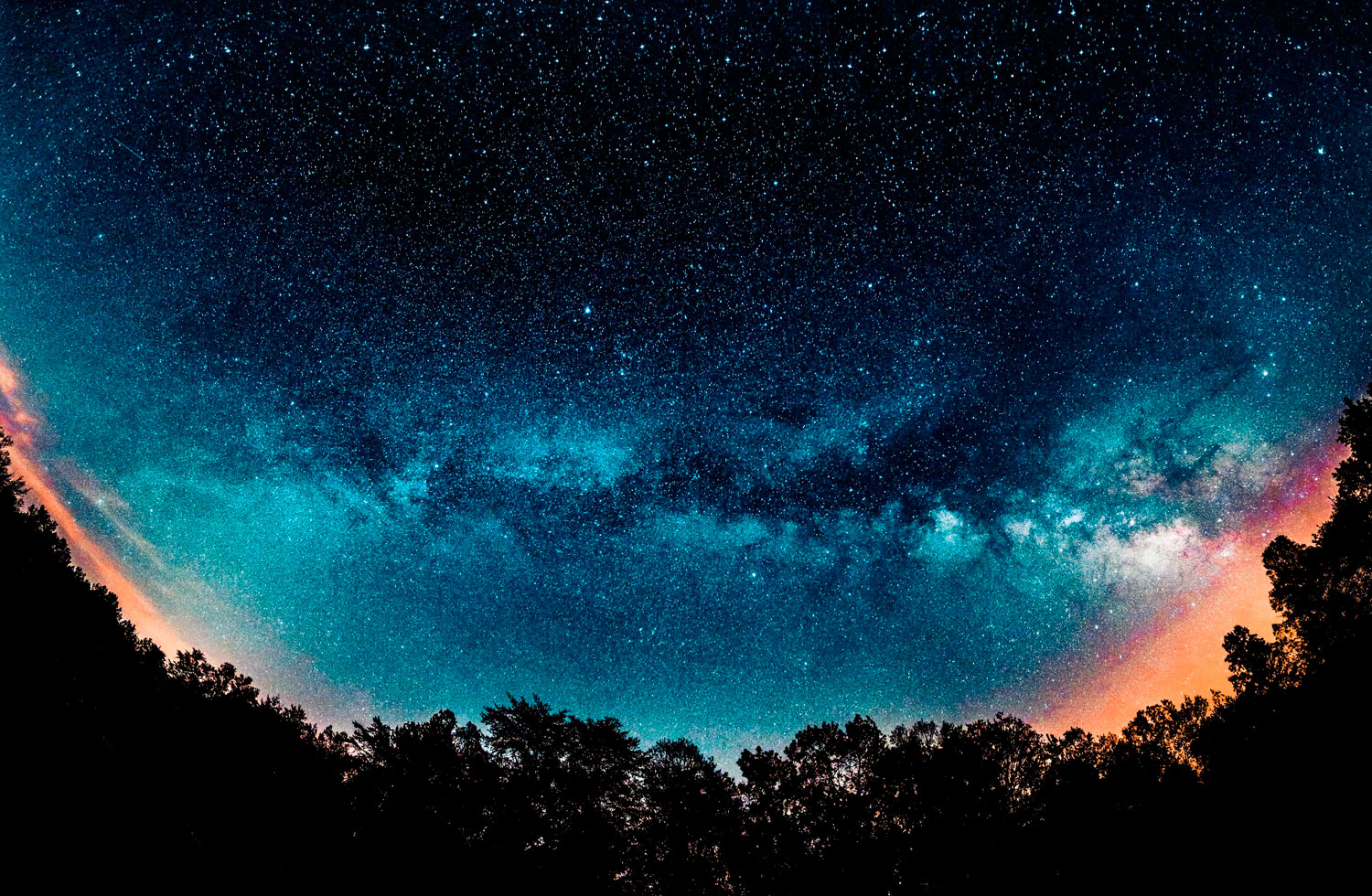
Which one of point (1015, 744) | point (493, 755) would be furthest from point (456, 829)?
point (1015, 744)

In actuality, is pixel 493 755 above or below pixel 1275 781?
→ above

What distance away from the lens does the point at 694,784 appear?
62.8 ft

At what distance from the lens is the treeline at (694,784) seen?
35.0ft

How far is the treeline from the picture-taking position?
420 inches

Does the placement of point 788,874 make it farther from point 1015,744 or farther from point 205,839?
point 205,839

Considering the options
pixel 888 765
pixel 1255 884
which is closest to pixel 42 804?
pixel 888 765

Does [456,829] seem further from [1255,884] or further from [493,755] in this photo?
[1255,884]

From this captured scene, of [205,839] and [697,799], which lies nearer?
[205,839]

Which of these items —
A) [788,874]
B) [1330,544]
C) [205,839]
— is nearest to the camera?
[1330,544]

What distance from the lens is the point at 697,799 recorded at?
18906mm

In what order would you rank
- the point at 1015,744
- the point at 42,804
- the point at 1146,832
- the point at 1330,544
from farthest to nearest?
the point at 1015,744, the point at 1146,832, the point at 1330,544, the point at 42,804

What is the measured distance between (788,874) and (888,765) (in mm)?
5057

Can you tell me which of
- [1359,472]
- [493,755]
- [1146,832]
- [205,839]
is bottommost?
[1146,832]

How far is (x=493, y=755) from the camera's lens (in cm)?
2030
